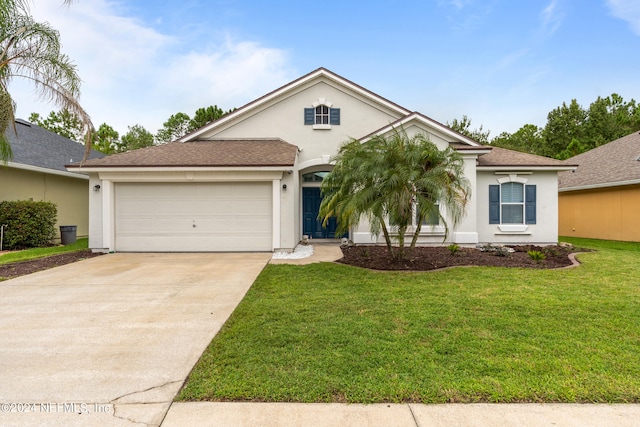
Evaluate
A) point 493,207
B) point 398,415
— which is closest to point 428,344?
point 398,415

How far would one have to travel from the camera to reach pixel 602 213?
1548 cm

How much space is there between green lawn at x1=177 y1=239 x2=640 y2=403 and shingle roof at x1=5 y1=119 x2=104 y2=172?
13.5m

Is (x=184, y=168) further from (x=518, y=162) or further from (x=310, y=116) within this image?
(x=518, y=162)

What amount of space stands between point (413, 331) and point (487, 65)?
61.2 feet

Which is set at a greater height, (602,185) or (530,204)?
(602,185)

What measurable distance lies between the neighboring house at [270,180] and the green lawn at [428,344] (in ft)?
17.2

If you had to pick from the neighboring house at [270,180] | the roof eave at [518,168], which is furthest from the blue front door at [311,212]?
the roof eave at [518,168]

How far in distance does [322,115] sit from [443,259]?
7.70 meters

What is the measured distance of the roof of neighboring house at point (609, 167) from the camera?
14195 mm

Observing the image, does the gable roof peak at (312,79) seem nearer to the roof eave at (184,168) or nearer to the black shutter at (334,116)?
the black shutter at (334,116)

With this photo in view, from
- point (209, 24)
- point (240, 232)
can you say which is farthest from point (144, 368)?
point (209, 24)

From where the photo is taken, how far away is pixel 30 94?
900 centimetres

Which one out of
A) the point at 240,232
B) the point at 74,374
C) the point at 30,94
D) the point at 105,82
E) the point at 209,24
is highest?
the point at 209,24

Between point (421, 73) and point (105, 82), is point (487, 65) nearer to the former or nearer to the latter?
point (421, 73)
